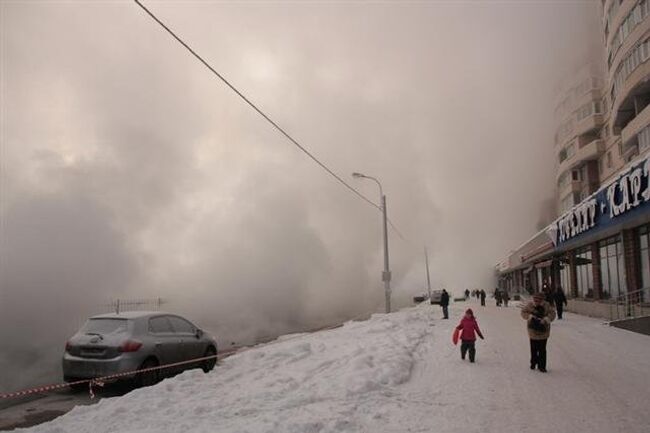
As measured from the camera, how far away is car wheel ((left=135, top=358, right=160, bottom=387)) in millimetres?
9414

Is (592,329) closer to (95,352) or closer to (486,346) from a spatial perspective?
(486,346)

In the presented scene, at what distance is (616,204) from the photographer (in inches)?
708

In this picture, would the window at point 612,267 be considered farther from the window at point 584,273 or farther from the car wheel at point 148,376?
the car wheel at point 148,376

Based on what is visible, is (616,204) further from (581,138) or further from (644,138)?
(581,138)

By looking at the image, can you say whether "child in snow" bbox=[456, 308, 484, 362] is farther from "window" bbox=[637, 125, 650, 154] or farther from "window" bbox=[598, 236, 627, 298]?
"window" bbox=[637, 125, 650, 154]

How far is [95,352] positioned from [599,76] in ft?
211

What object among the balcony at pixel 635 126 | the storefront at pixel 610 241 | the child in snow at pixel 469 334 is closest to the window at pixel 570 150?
the balcony at pixel 635 126

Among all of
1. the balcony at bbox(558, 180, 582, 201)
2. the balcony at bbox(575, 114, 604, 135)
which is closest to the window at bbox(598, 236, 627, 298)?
the balcony at bbox(575, 114, 604, 135)

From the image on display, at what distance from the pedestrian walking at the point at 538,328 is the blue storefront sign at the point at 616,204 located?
7.28m

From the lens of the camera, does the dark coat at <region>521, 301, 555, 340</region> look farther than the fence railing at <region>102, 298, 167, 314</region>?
No

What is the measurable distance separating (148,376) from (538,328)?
7.18 m

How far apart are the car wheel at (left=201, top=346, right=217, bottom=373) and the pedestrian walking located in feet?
21.7

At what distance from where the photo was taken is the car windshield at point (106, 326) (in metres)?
9.63

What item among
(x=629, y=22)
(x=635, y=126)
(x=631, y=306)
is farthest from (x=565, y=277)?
(x=629, y=22)
